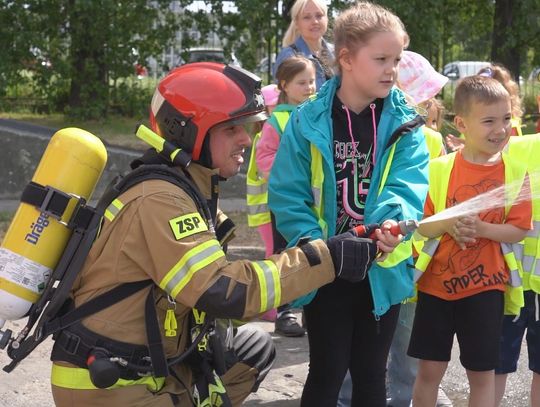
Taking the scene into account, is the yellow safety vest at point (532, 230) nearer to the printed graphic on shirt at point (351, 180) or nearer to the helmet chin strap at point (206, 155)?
the printed graphic on shirt at point (351, 180)

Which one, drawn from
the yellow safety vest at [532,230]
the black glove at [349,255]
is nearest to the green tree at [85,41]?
the yellow safety vest at [532,230]

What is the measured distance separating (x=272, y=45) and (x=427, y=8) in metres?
2.10

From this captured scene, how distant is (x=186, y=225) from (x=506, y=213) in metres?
1.78

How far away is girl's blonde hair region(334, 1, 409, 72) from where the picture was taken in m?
3.77

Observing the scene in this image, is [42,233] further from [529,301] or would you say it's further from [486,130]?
[529,301]

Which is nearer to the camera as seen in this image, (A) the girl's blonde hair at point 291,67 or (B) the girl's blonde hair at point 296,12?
(A) the girl's blonde hair at point 291,67

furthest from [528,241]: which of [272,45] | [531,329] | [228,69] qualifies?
[272,45]

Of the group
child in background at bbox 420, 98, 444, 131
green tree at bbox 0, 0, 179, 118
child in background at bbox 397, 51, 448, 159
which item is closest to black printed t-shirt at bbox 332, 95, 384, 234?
child in background at bbox 397, 51, 448, 159

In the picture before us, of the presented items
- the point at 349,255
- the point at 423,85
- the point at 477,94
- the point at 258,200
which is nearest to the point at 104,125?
the point at 258,200

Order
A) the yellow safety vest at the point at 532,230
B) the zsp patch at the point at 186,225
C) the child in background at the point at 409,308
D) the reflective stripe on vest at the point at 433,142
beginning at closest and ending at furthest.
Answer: the zsp patch at the point at 186,225
the yellow safety vest at the point at 532,230
the child in background at the point at 409,308
the reflective stripe on vest at the point at 433,142

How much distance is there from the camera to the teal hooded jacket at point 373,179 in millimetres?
3697

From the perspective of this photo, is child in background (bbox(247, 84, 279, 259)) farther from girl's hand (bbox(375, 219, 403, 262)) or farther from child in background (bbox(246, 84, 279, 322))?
girl's hand (bbox(375, 219, 403, 262))

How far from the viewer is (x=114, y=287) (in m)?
3.14

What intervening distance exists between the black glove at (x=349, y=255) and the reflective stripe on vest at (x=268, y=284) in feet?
0.71
